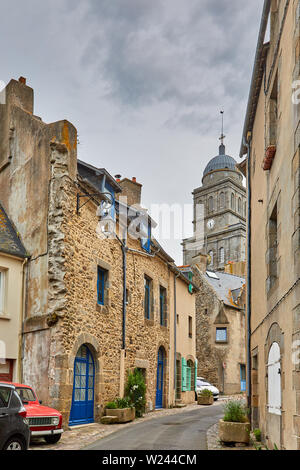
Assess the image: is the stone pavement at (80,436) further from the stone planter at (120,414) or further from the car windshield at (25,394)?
the car windshield at (25,394)

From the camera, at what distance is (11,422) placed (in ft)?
23.0

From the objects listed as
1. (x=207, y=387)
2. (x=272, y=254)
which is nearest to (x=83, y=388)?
(x=272, y=254)

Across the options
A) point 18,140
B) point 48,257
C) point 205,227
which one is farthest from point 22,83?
point 205,227

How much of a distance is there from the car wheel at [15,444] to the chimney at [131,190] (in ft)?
39.4

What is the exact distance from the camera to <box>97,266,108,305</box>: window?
13.8 meters

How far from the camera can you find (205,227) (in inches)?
2527

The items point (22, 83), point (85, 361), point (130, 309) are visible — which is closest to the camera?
point (85, 361)

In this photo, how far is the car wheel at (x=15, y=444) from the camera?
691cm

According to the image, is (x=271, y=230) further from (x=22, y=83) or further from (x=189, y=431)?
(x=22, y=83)

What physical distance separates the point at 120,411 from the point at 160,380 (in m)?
5.51

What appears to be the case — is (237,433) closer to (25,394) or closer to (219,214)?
(25,394)

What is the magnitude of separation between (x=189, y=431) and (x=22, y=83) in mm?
10519

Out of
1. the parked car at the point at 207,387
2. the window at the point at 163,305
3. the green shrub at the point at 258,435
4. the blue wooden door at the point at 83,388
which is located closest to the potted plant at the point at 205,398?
the parked car at the point at 207,387

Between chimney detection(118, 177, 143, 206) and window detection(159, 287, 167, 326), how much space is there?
3525 millimetres
